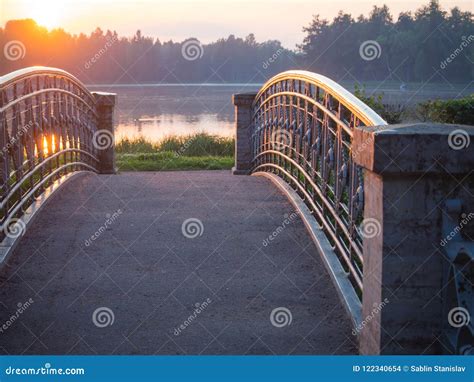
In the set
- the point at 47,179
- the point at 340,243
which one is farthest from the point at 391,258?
the point at 47,179

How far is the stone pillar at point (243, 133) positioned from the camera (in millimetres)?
11969

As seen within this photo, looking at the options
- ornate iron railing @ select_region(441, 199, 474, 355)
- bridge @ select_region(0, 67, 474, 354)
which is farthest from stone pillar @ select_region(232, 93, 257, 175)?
ornate iron railing @ select_region(441, 199, 474, 355)

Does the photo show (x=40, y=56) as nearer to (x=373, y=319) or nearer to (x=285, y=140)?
(x=285, y=140)

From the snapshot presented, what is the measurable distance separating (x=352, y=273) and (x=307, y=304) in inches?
14.4

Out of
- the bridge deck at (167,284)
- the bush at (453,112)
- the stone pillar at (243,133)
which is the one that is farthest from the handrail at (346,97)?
the bush at (453,112)

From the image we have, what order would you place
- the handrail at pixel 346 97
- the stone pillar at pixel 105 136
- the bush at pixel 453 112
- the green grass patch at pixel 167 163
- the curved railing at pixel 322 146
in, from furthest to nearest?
the bush at pixel 453 112 → the green grass patch at pixel 167 163 → the stone pillar at pixel 105 136 → the curved railing at pixel 322 146 → the handrail at pixel 346 97

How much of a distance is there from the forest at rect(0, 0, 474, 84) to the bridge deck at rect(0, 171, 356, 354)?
7.38 ft

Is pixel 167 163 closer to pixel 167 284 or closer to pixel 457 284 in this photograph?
pixel 167 284

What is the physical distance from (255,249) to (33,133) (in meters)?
2.69

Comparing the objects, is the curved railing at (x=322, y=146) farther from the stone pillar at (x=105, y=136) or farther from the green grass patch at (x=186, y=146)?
the green grass patch at (x=186, y=146)

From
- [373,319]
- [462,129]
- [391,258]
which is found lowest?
[373,319]

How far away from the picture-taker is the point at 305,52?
5116 cm

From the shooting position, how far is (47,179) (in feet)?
24.8

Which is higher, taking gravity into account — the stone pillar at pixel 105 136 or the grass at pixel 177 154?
the stone pillar at pixel 105 136
